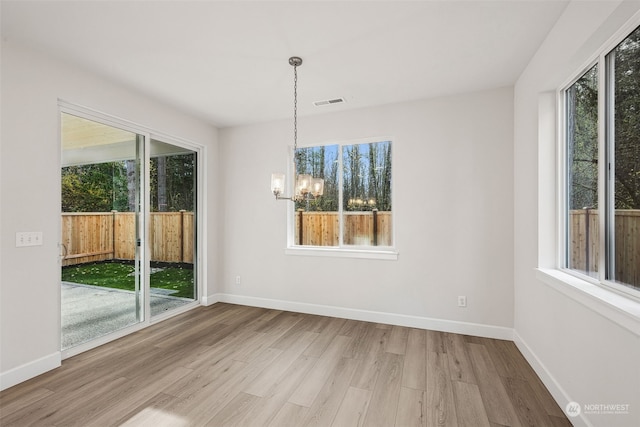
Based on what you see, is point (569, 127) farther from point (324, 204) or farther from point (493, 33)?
point (324, 204)

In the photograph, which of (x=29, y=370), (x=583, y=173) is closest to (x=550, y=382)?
(x=583, y=173)

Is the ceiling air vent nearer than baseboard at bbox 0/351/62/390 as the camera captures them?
No

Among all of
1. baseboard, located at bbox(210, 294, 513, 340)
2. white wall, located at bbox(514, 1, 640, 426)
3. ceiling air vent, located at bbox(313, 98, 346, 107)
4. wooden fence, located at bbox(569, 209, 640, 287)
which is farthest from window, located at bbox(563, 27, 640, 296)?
ceiling air vent, located at bbox(313, 98, 346, 107)

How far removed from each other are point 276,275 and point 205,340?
4.29 feet

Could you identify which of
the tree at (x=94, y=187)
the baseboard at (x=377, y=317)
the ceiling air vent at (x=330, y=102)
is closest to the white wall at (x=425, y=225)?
the baseboard at (x=377, y=317)

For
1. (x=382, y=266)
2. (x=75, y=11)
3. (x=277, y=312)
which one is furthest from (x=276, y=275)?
(x=75, y=11)

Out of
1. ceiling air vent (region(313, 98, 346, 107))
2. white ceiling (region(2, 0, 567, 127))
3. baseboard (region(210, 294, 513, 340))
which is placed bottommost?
baseboard (region(210, 294, 513, 340))

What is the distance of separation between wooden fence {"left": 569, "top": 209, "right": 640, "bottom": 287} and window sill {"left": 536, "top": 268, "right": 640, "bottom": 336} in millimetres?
115

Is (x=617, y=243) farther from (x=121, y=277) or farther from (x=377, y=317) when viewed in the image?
(x=121, y=277)

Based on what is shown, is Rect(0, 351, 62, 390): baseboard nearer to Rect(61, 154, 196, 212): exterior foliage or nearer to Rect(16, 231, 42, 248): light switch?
Rect(16, 231, 42, 248): light switch

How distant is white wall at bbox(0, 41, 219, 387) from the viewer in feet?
7.29

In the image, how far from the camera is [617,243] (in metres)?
1.69

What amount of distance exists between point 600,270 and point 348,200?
2575 millimetres

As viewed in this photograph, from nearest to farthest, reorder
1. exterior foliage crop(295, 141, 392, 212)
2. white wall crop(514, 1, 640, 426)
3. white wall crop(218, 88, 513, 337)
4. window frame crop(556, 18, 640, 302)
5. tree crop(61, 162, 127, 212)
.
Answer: white wall crop(514, 1, 640, 426), window frame crop(556, 18, 640, 302), tree crop(61, 162, 127, 212), white wall crop(218, 88, 513, 337), exterior foliage crop(295, 141, 392, 212)
